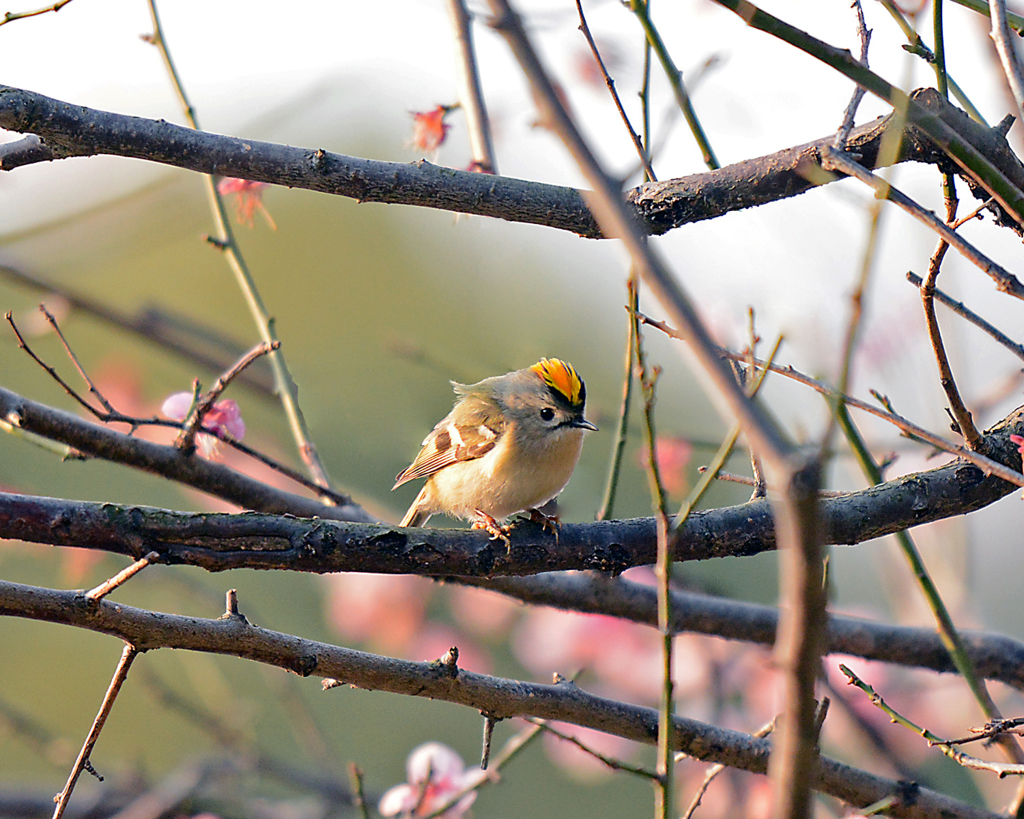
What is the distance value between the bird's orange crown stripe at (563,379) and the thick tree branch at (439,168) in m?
1.09

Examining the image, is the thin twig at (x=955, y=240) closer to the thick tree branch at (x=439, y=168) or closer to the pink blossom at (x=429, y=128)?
the thick tree branch at (x=439, y=168)

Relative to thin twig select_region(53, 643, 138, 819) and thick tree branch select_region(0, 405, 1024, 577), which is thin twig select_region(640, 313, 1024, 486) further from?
thin twig select_region(53, 643, 138, 819)

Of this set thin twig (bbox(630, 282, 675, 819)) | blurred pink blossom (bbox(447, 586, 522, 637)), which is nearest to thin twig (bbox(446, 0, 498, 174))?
thin twig (bbox(630, 282, 675, 819))

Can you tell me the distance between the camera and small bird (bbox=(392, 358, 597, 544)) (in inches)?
93.7

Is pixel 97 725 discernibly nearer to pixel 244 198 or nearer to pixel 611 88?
pixel 611 88

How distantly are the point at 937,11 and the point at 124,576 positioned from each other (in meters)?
1.50

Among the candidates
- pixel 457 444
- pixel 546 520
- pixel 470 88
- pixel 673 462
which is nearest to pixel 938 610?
pixel 546 520

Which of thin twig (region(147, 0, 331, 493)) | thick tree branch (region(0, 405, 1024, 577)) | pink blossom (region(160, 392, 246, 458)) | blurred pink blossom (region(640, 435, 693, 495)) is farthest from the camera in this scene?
blurred pink blossom (region(640, 435, 693, 495))

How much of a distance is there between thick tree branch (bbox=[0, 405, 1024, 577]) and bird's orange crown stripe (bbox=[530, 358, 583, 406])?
3.27 ft

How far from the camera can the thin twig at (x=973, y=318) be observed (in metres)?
1.19

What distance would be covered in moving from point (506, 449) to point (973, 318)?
1.41 meters

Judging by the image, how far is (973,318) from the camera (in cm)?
120

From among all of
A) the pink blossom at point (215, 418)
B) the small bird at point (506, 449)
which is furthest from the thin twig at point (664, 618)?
the pink blossom at point (215, 418)

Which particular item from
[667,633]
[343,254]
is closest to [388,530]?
[667,633]
